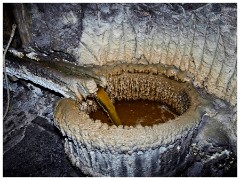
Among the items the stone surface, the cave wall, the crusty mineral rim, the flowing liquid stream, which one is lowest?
the stone surface

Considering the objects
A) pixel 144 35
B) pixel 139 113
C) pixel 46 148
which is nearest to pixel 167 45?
pixel 144 35

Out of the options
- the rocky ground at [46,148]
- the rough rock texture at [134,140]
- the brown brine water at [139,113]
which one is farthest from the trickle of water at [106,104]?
the rocky ground at [46,148]

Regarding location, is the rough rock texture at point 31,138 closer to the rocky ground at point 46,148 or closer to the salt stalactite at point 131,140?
the rocky ground at point 46,148

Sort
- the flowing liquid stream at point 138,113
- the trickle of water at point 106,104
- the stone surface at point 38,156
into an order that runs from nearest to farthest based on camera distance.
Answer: the stone surface at point 38,156 < the trickle of water at point 106,104 < the flowing liquid stream at point 138,113

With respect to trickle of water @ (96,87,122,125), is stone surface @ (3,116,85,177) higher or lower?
lower

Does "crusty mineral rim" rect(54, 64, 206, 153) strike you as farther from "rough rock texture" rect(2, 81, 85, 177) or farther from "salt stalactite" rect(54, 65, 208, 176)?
"rough rock texture" rect(2, 81, 85, 177)

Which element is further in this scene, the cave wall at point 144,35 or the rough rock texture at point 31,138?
the rough rock texture at point 31,138

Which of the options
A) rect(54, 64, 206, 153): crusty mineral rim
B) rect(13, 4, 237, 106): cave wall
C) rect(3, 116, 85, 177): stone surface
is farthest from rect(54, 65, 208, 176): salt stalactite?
rect(13, 4, 237, 106): cave wall

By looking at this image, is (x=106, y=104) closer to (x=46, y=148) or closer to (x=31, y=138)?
(x=46, y=148)
